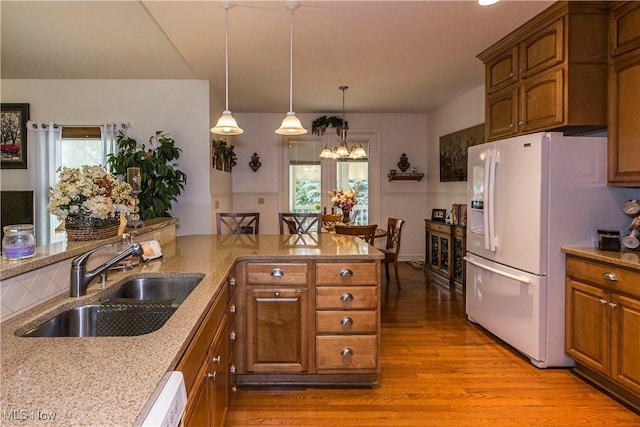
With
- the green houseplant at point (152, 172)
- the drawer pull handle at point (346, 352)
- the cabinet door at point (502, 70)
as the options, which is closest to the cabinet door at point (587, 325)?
the drawer pull handle at point (346, 352)

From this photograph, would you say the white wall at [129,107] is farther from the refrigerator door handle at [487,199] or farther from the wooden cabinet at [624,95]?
the wooden cabinet at [624,95]

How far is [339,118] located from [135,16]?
12.2 ft

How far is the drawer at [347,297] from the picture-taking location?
2.36 metres

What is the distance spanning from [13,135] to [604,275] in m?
5.98

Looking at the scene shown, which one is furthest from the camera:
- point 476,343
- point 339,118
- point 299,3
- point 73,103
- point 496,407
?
point 339,118

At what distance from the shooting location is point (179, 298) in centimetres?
189

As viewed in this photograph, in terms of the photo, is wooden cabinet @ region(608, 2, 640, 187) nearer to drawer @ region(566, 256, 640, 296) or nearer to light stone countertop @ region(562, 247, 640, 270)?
light stone countertop @ region(562, 247, 640, 270)

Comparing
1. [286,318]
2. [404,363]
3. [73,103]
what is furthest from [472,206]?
[73,103]

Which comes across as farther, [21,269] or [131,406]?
[21,269]

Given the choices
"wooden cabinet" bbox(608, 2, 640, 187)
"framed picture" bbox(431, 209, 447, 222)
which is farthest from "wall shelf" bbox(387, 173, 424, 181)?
"wooden cabinet" bbox(608, 2, 640, 187)

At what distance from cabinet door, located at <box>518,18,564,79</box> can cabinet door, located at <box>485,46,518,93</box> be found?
0.08m

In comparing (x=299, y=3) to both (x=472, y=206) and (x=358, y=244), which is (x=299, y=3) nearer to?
(x=358, y=244)

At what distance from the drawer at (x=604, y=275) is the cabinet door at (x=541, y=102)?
989 mm

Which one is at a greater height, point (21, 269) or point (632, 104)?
point (632, 104)
